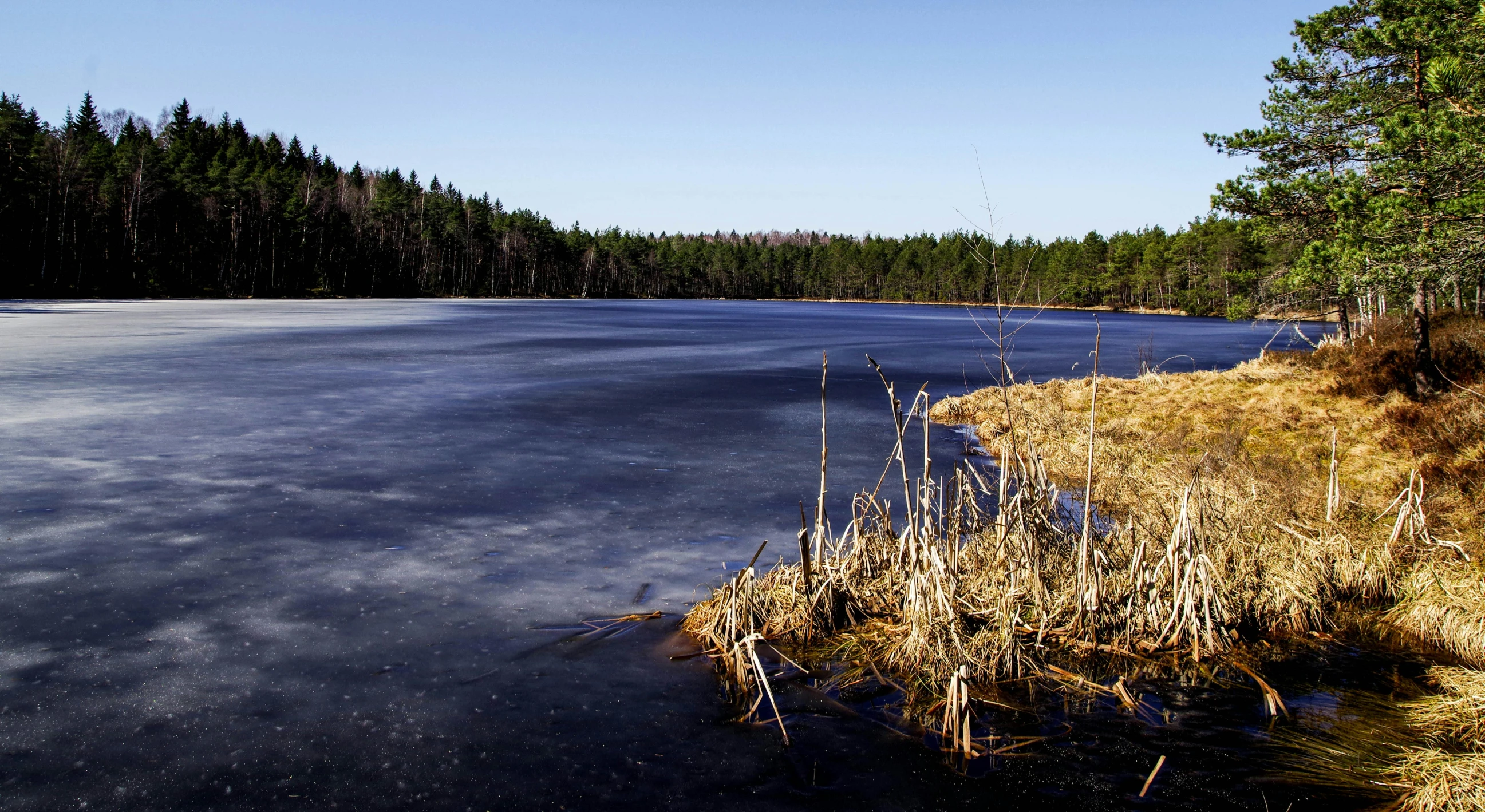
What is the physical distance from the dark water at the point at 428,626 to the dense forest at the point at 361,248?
14936mm

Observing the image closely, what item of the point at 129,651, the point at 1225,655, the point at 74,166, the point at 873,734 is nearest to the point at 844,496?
the point at 1225,655

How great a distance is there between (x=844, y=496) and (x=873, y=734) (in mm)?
6748

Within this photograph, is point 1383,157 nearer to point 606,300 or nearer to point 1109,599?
point 1109,599

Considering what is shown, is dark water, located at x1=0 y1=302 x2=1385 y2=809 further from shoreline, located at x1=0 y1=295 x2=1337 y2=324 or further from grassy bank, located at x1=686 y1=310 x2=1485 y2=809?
shoreline, located at x1=0 y1=295 x2=1337 y2=324

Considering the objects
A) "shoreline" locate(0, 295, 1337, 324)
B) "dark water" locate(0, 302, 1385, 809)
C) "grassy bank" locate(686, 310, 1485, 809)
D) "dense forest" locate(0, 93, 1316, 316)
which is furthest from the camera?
"dense forest" locate(0, 93, 1316, 316)

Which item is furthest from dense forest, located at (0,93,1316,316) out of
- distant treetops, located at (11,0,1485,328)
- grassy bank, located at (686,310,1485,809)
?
grassy bank, located at (686,310,1485,809)

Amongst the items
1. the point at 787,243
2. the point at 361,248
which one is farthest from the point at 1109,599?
the point at 787,243

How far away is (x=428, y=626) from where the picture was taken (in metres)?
7.59

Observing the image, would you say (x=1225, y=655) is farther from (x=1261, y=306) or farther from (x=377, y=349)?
(x=377, y=349)

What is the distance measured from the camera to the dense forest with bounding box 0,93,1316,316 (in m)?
65.2

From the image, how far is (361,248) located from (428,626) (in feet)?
329

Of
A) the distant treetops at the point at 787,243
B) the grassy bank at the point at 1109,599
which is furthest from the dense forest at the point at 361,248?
the grassy bank at the point at 1109,599

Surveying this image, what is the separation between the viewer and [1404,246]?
1330 centimetres

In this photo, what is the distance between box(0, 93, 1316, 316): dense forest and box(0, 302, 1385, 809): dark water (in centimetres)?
1494
